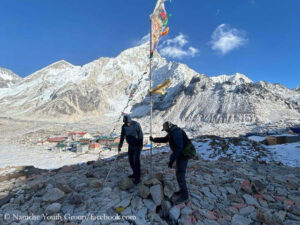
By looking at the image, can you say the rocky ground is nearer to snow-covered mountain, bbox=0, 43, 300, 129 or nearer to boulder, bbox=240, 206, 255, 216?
boulder, bbox=240, 206, 255, 216

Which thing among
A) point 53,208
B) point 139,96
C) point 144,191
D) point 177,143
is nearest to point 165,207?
point 144,191

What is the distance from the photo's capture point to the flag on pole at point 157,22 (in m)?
4.63

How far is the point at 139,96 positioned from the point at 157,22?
8425cm

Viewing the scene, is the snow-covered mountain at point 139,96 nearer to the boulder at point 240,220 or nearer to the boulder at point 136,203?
the boulder at point 136,203

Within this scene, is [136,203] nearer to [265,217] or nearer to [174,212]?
[174,212]

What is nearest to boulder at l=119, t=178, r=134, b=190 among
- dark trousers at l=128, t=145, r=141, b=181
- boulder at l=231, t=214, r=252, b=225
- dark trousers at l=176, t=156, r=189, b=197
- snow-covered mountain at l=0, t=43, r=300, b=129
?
dark trousers at l=128, t=145, r=141, b=181

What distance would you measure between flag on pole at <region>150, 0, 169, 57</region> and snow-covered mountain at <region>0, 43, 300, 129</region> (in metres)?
23.7

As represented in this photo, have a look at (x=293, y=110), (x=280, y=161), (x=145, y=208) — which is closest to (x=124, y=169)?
(x=145, y=208)

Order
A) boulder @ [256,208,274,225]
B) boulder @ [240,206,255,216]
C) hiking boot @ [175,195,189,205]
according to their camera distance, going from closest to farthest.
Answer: boulder @ [256,208,274,225]
boulder @ [240,206,255,216]
hiking boot @ [175,195,189,205]

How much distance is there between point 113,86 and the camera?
100 meters

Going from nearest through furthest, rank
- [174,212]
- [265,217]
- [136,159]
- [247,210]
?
[265,217] → [174,212] → [247,210] → [136,159]

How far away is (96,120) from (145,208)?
7672 cm

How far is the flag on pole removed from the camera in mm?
4629

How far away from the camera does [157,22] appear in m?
4.75
